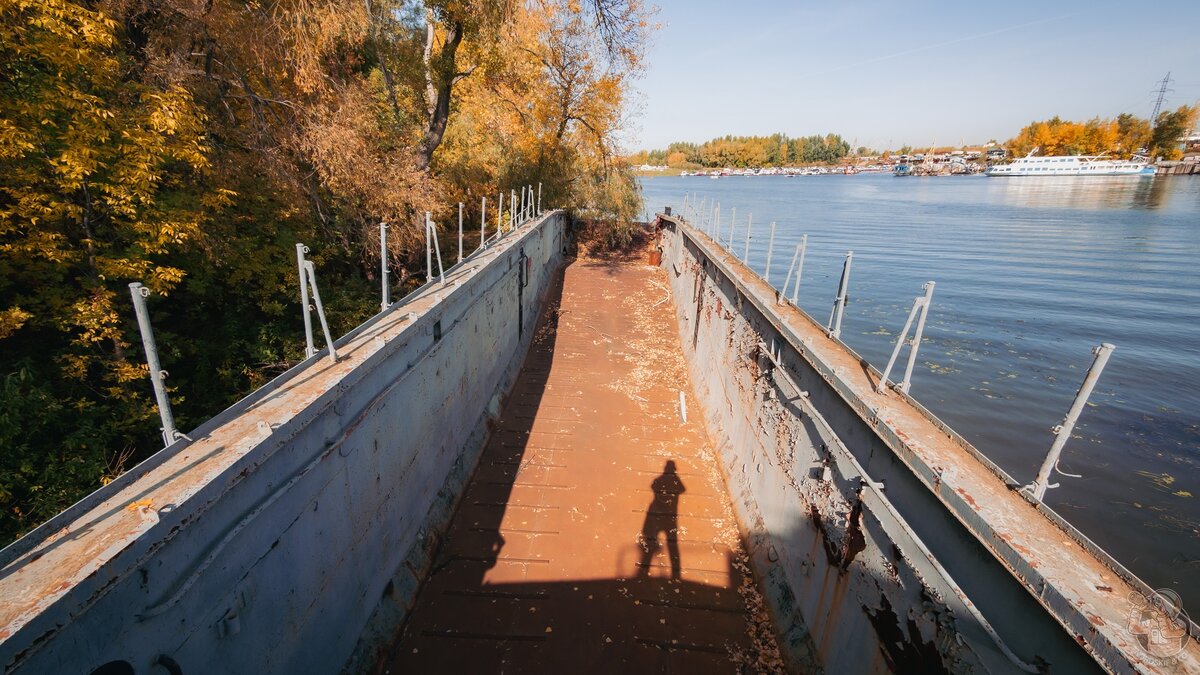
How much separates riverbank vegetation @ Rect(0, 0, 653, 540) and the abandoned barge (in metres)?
4.39

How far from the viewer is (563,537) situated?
6012 millimetres

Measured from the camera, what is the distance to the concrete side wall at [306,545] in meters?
2.12

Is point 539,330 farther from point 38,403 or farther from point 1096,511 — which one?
point 1096,511

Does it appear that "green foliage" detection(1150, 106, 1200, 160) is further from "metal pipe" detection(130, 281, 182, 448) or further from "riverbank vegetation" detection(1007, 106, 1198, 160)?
"metal pipe" detection(130, 281, 182, 448)

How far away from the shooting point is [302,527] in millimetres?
3418

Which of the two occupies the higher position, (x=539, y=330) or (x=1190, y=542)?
(x=539, y=330)

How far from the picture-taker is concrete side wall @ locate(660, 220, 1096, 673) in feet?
8.27

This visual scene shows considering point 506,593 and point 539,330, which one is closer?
point 506,593

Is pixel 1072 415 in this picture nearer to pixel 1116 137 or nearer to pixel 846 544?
pixel 846 544

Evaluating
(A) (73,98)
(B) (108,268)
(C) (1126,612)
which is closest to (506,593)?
(C) (1126,612)

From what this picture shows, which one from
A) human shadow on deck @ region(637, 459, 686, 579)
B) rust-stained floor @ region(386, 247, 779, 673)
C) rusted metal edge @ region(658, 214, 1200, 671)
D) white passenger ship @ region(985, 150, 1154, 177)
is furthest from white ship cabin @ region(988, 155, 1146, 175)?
rusted metal edge @ region(658, 214, 1200, 671)

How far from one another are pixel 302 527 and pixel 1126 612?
4.37 meters

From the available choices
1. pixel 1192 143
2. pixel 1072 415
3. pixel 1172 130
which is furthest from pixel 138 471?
pixel 1192 143

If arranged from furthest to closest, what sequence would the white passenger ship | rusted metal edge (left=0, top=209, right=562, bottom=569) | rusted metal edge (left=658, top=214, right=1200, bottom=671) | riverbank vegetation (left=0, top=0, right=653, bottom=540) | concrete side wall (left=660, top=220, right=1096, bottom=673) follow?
the white passenger ship → riverbank vegetation (left=0, top=0, right=653, bottom=540) → concrete side wall (left=660, top=220, right=1096, bottom=673) → rusted metal edge (left=0, top=209, right=562, bottom=569) → rusted metal edge (left=658, top=214, right=1200, bottom=671)
